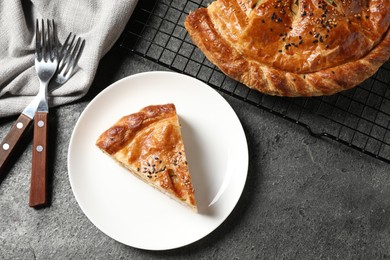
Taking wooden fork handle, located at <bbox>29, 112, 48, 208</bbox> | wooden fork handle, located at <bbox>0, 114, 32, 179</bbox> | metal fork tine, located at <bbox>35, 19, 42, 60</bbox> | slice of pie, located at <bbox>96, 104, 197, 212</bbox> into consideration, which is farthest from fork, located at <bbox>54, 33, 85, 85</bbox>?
slice of pie, located at <bbox>96, 104, 197, 212</bbox>

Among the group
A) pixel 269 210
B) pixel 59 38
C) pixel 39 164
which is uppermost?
pixel 59 38

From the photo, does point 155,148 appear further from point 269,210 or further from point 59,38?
point 59,38

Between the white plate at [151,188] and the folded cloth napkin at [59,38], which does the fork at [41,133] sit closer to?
the folded cloth napkin at [59,38]

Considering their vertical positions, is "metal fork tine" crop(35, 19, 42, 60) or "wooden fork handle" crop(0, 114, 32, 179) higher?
"metal fork tine" crop(35, 19, 42, 60)

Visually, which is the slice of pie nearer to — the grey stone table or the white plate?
the white plate

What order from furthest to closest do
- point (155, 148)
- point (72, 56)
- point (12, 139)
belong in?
point (72, 56) → point (12, 139) → point (155, 148)

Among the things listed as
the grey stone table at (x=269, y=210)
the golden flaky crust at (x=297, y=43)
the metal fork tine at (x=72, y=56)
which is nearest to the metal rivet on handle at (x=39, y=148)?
the grey stone table at (x=269, y=210)

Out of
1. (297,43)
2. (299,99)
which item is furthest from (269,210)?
(297,43)
